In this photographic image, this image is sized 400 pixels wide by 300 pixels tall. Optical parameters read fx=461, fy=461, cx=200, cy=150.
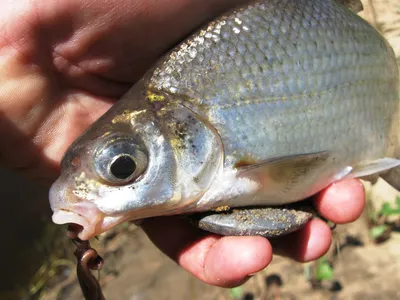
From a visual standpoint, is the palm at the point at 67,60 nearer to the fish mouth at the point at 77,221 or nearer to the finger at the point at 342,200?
the fish mouth at the point at 77,221

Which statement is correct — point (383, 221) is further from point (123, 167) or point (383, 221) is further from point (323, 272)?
point (123, 167)

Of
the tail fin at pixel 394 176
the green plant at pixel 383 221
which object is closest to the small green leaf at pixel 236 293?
the green plant at pixel 383 221

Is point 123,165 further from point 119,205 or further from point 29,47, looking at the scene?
point 29,47

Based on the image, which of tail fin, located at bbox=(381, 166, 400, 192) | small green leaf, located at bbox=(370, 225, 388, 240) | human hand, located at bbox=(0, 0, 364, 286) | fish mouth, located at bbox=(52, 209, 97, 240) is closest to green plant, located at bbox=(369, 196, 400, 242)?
small green leaf, located at bbox=(370, 225, 388, 240)

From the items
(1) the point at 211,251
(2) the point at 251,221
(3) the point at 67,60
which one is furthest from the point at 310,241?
(3) the point at 67,60

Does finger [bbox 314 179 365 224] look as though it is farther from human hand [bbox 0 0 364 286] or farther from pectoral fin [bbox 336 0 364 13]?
pectoral fin [bbox 336 0 364 13]

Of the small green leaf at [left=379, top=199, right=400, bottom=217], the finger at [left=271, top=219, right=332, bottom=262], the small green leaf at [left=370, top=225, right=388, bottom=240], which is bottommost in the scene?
the small green leaf at [left=370, top=225, right=388, bottom=240]

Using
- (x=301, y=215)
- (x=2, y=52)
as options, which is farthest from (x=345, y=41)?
(x=2, y=52)
